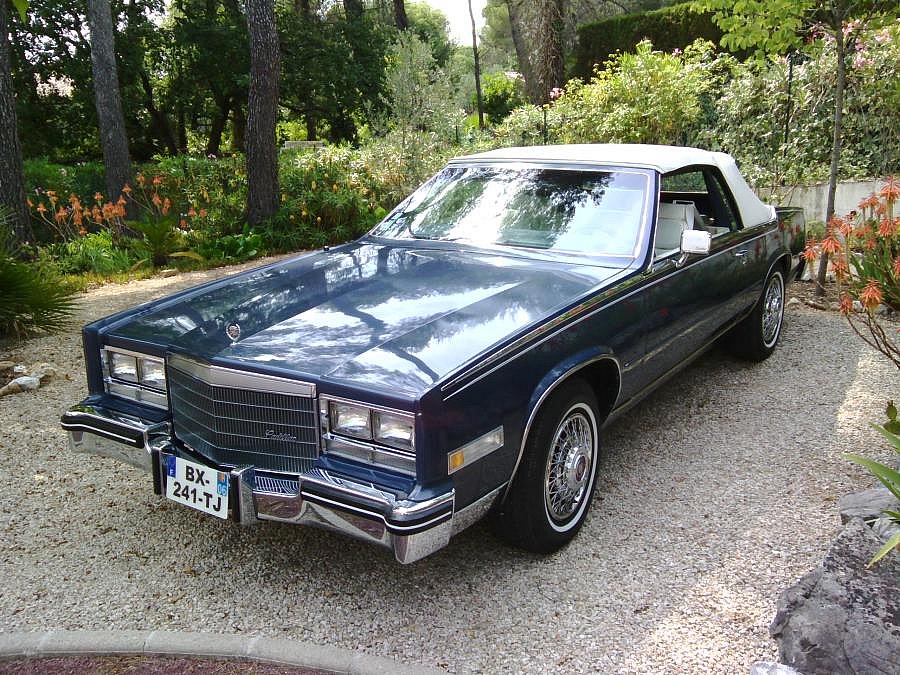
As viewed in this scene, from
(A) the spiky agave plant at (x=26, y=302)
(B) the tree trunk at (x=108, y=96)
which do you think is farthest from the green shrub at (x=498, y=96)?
(A) the spiky agave plant at (x=26, y=302)

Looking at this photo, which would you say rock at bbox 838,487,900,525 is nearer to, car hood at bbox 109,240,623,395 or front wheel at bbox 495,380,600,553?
front wheel at bbox 495,380,600,553

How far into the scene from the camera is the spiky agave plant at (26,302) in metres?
6.23

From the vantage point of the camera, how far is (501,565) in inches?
126

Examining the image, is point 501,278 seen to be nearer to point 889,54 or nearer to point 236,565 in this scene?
point 236,565

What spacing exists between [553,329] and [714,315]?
1.93 m

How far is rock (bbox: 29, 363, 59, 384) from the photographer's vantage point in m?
5.50

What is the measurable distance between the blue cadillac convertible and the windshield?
0.5 inches

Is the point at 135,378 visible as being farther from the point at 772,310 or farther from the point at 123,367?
the point at 772,310

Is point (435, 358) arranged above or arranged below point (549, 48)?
below

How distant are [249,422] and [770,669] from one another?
1.94m

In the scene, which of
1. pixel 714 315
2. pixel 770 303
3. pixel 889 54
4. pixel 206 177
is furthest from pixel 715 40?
pixel 714 315

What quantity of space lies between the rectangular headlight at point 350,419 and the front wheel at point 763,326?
3600 mm

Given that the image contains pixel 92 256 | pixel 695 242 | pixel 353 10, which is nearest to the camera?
pixel 695 242

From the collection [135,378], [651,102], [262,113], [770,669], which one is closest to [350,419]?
[135,378]
